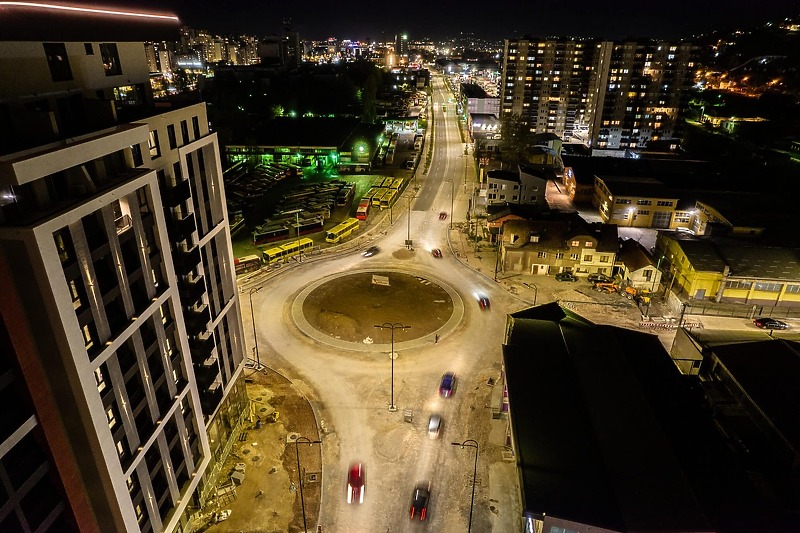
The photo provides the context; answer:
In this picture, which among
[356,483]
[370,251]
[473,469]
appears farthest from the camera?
[370,251]

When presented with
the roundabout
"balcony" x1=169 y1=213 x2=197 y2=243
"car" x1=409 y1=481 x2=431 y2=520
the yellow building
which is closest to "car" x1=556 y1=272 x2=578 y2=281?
the yellow building

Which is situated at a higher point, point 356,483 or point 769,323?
point 769,323

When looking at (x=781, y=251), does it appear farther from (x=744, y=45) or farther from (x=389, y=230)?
(x=744, y=45)

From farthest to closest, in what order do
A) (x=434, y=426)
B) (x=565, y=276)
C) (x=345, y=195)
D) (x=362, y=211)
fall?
(x=345, y=195) < (x=362, y=211) < (x=565, y=276) < (x=434, y=426)

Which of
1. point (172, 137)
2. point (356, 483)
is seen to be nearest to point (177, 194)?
point (172, 137)

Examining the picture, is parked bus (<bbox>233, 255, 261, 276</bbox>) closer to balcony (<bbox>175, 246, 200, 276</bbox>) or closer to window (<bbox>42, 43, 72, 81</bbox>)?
balcony (<bbox>175, 246, 200, 276</bbox>)

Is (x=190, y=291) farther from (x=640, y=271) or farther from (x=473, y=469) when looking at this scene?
(x=640, y=271)
